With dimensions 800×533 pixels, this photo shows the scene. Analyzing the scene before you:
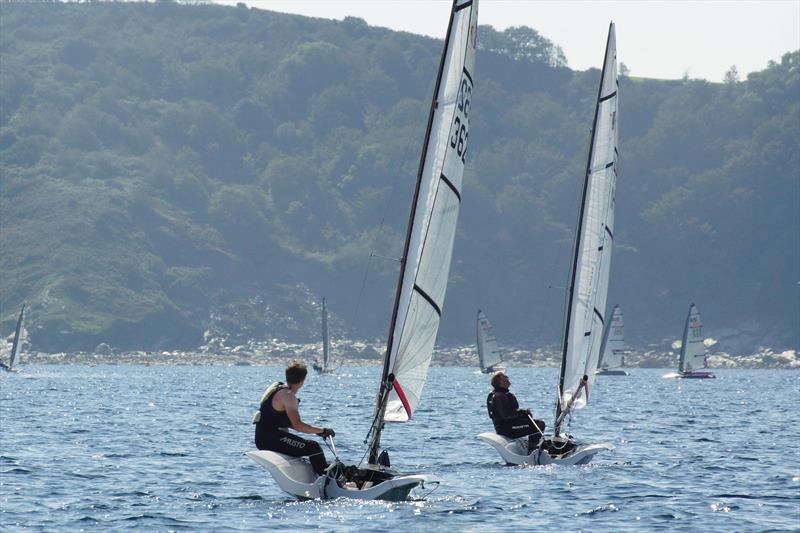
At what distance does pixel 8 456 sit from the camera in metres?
31.4

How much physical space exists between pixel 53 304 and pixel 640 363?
80.2m

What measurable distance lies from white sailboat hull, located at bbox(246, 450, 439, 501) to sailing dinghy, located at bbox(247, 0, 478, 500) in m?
0.07

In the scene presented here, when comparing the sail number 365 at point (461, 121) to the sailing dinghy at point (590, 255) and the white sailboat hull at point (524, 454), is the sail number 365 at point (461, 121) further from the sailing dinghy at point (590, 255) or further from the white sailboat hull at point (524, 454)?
the sailing dinghy at point (590, 255)

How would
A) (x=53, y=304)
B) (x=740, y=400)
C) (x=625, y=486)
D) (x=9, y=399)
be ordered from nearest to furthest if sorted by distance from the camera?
1. (x=625, y=486)
2. (x=9, y=399)
3. (x=740, y=400)
4. (x=53, y=304)

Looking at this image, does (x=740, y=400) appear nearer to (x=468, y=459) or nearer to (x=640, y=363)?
(x=468, y=459)

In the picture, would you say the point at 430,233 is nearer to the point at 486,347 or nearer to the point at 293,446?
the point at 293,446

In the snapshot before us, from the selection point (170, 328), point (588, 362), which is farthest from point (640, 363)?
point (588, 362)

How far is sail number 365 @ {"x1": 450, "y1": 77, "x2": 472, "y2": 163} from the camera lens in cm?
2345

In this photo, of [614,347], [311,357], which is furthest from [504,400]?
[311,357]

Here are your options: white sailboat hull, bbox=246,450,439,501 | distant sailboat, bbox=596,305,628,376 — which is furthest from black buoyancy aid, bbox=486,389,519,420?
distant sailboat, bbox=596,305,628,376

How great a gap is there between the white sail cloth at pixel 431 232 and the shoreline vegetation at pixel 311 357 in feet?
490

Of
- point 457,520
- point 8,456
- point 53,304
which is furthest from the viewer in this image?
point 53,304

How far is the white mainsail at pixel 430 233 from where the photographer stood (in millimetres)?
23062

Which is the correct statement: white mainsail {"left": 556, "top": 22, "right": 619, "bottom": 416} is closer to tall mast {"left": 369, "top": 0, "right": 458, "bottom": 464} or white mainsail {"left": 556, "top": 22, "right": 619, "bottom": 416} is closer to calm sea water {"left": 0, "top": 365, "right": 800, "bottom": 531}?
calm sea water {"left": 0, "top": 365, "right": 800, "bottom": 531}
